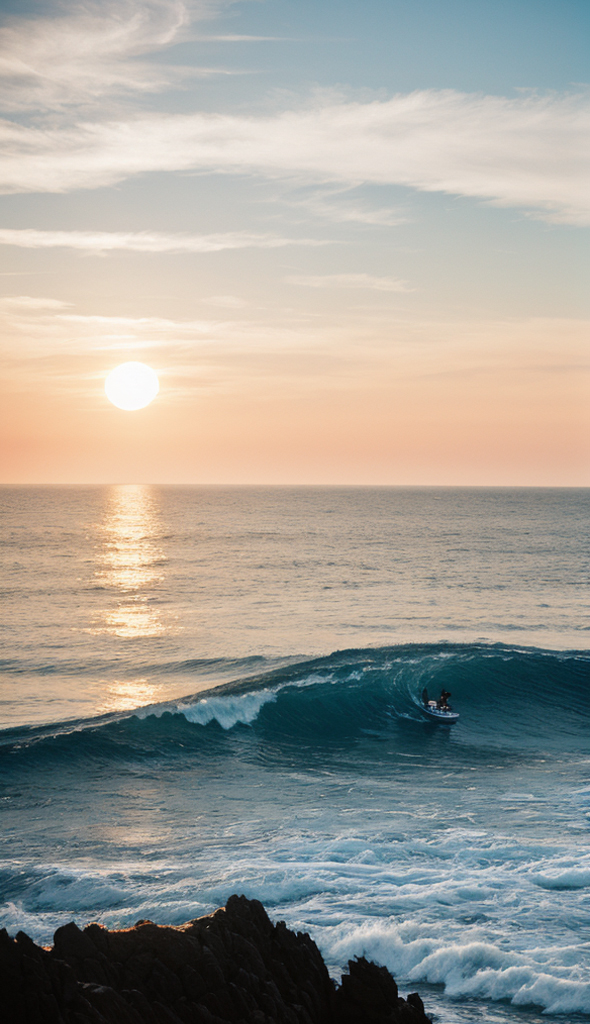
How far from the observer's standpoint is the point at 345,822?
17.1 m

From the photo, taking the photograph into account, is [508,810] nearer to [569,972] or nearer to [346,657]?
[569,972]

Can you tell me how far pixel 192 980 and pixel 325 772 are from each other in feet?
49.4

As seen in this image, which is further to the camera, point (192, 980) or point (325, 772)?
point (325, 772)

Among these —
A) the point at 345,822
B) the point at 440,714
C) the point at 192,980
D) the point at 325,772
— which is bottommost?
the point at 325,772

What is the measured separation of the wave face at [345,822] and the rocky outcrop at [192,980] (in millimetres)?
3234

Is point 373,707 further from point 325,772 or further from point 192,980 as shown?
point 192,980

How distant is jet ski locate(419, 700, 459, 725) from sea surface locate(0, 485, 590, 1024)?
0.67 meters

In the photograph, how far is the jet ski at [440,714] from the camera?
2689 cm

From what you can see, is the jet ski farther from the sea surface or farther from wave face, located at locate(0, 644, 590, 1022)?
the sea surface

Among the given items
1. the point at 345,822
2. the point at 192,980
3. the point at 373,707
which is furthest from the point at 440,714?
the point at 192,980

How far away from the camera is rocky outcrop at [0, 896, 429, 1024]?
6.68 m

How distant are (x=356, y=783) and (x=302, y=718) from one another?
21.9ft

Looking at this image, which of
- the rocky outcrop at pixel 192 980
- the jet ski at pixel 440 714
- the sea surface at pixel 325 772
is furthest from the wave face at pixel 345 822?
the rocky outcrop at pixel 192 980

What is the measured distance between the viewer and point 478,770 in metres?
21.8
